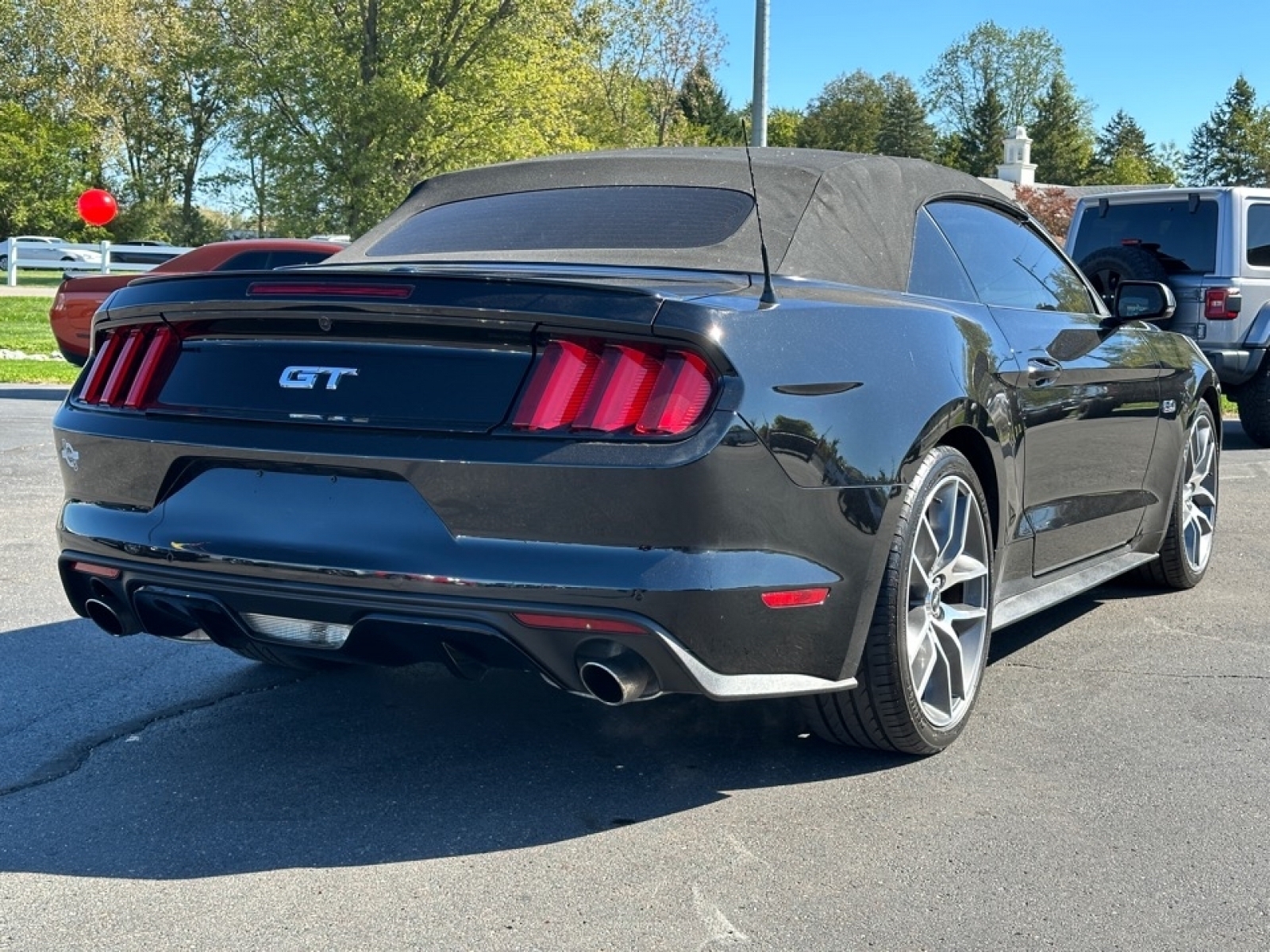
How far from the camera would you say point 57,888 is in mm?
2854

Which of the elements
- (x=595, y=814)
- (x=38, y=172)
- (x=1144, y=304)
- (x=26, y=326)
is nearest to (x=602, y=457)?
(x=595, y=814)

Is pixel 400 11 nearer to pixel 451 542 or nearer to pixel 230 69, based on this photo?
pixel 230 69

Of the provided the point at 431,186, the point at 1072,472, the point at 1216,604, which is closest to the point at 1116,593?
the point at 1216,604

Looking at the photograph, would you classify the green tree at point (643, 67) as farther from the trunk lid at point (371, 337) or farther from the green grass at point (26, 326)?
the trunk lid at point (371, 337)

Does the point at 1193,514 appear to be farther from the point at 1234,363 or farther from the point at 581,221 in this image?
the point at 1234,363

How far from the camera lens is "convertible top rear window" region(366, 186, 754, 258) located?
Result: 384 centimetres

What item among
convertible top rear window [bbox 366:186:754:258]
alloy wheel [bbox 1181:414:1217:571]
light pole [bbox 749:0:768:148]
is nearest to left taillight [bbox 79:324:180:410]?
convertible top rear window [bbox 366:186:754:258]

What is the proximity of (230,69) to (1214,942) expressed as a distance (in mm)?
29621

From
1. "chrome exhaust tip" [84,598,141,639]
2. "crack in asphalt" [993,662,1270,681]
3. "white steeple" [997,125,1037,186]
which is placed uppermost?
"white steeple" [997,125,1037,186]

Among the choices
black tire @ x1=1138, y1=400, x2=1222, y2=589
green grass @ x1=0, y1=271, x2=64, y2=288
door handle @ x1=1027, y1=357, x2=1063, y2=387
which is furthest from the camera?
green grass @ x1=0, y1=271, x2=64, y2=288

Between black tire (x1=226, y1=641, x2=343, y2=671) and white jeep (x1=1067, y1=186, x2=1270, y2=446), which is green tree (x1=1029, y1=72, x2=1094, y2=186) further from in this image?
black tire (x1=226, y1=641, x2=343, y2=671)

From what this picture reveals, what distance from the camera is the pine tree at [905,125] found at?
100 metres

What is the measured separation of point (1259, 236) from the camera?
36.1ft

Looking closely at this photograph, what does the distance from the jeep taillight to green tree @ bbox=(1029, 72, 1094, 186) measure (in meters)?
93.7
